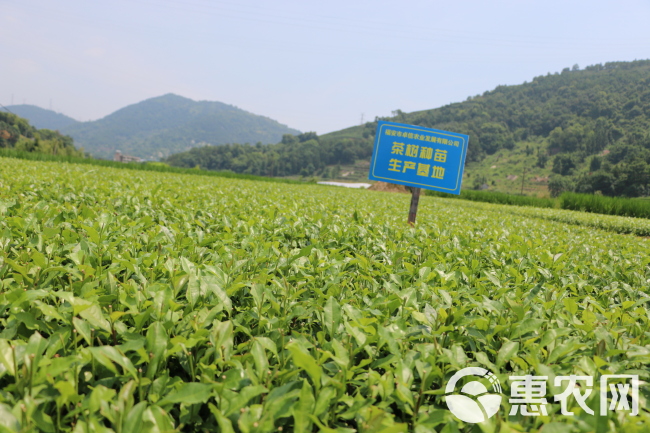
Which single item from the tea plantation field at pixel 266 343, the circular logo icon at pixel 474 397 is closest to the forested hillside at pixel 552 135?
the tea plantation field at pixel 266 343

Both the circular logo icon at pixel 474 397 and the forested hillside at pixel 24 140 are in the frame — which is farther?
the forested hillside at pixel 24 140

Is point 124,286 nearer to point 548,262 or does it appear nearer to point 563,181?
point 548,262

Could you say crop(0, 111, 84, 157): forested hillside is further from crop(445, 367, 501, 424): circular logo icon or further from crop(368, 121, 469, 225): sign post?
crop(445, 367, 501, 424): circular logo icon

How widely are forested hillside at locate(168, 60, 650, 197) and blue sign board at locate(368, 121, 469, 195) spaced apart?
79742mm

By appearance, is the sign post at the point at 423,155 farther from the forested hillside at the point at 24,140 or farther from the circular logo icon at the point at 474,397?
the forested hillside at the point at 24,140

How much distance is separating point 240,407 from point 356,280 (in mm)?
1303

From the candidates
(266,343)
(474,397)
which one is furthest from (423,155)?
(266,343)

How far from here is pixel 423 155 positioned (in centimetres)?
652

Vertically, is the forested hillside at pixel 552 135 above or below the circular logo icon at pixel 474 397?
above

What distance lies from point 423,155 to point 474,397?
5745 mm

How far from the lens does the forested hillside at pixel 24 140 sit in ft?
212

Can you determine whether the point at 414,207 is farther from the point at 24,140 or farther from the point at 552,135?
the point at 552,135

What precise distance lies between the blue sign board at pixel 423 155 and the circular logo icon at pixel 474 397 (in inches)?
213

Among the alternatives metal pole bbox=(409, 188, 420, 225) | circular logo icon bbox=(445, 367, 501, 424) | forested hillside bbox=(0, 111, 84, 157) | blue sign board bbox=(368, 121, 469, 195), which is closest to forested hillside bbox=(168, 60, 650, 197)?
forested hillside bbox=(0, 111, 84, 157)
